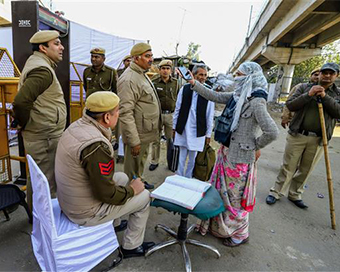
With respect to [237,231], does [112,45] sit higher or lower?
higher

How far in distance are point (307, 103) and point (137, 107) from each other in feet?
7.36

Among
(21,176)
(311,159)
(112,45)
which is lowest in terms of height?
(21,176)

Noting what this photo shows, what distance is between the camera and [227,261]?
213cm

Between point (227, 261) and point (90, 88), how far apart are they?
12.4ft

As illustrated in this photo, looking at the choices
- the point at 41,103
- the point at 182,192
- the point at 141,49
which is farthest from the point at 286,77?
the point at 41,103

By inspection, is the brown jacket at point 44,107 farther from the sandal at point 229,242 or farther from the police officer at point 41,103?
the sandal at point 229,242

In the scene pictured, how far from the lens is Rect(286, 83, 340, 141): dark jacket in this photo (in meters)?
2.78

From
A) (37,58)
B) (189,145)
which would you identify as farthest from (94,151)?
(189,145)

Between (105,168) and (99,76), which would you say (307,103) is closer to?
(105,168)

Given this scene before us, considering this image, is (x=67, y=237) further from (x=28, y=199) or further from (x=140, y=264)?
(x=28, y=199)

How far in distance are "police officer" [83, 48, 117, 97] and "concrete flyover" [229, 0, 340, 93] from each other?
601 cm

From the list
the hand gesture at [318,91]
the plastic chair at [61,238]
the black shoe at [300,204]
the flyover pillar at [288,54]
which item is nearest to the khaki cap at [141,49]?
the plastic chair at [61,238]

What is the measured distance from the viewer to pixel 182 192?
204 cm

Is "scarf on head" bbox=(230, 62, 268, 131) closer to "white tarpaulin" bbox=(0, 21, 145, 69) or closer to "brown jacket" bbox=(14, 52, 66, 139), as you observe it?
"brown jacket" bbox=(14, 52, 66, 139)
